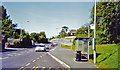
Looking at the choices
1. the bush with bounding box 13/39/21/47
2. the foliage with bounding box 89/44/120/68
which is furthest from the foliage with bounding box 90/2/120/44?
the bush with bounding box 13/39/21/47

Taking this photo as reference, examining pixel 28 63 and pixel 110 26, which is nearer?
pixel 28 63

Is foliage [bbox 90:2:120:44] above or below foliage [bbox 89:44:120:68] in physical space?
above

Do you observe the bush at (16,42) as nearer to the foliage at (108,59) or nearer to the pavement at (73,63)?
the pavement at (73,63)

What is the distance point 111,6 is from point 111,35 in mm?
5140

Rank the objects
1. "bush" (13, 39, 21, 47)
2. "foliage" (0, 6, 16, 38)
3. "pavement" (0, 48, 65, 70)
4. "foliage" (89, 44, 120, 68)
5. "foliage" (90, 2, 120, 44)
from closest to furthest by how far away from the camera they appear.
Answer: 1. "foliage" (89, 44, 120, 68)
2. "pavement" (0, 48, 65, 70)
3. "foliage" (90, 2, 120, 44)
4. "bush" (13, 39, 21, 47)
5. "foliage" (0, 6, 16, 38)

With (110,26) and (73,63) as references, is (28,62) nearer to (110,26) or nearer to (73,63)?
(73,63)

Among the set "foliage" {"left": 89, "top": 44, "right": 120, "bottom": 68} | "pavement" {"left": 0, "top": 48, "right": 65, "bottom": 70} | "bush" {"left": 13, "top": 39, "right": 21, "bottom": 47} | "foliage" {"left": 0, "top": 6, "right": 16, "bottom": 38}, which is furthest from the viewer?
"foliage" {"left": 0, "top": 6, "right": 16, "bottom": 38}

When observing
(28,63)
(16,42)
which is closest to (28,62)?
(28,63)

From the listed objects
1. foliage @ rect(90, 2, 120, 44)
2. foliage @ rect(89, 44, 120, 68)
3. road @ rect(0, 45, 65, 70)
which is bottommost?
road @ rect(0, 45, 65, 70)

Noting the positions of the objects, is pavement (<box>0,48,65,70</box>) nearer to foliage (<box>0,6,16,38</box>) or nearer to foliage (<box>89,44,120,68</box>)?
foliage (<box>89,44,120,68</box>)

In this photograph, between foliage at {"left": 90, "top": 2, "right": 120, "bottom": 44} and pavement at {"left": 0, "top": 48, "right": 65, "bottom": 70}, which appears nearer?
pavement at {"left": 0, "top": 48, "right": 65, "bottom": 70}

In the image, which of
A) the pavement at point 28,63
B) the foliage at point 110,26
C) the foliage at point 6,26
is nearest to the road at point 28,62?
the pavement at point 28,63

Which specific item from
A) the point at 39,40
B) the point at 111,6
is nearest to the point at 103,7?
the point at 111,6

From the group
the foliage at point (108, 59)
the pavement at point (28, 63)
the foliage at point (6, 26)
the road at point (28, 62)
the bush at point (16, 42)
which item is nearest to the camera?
the foliage at point (108, 59)
